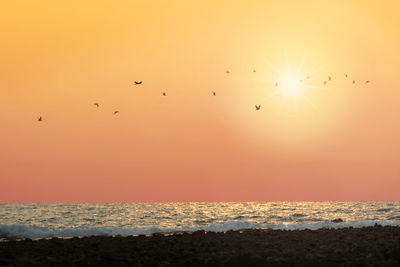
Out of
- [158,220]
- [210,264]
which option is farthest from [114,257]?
[158,220]

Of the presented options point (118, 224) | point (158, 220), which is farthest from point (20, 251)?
point (158, 220)

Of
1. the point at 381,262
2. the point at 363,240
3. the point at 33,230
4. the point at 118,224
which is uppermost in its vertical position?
the point at 118,224

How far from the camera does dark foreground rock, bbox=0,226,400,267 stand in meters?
25.3

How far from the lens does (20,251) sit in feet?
94.8

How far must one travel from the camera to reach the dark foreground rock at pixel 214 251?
25281 millimetres

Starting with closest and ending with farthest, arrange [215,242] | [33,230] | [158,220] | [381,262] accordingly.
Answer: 1. [381,262]
2. [215,242]
3. [33,230]
4. [158,220]

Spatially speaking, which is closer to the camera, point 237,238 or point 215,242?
point 215,242

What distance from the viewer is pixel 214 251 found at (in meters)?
28.3

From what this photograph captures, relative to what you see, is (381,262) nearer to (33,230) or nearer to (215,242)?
(215,242)

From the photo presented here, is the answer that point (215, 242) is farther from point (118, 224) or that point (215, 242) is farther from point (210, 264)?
point (118, 224)

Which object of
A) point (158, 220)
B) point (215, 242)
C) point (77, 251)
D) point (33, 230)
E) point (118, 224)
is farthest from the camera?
point (158, 220)

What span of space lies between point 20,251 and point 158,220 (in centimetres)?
4223

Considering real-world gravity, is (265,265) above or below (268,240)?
below

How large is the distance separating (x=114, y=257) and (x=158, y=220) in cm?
4484
